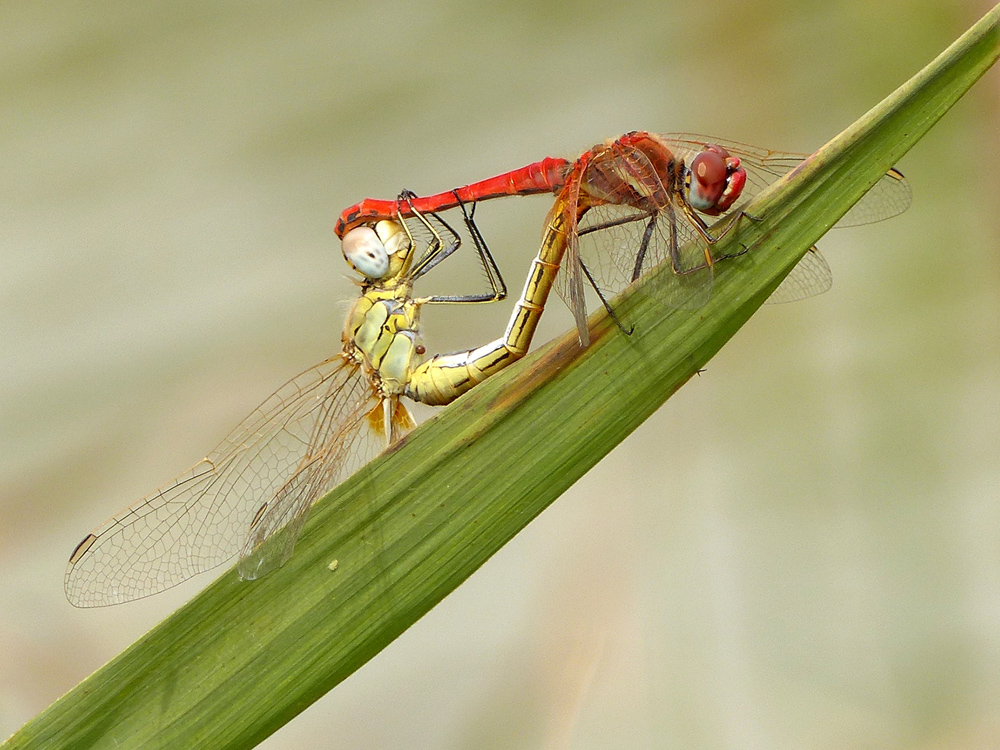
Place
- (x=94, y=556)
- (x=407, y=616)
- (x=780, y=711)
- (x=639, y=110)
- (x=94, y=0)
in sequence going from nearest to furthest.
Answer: (x=407, y=616) < (x=94, y=556) < (x=94, y=0) < (x=780, y=711) < (x=639, y=110)

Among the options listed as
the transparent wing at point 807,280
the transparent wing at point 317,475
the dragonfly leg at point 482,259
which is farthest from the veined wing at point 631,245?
the transparent wing at point 317,475

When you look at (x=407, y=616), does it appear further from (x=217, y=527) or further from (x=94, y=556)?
(x=94, y=556)

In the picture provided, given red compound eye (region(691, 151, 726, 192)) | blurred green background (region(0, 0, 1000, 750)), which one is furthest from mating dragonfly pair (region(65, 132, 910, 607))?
blurred green background (region(0, 0, 1000, 750))

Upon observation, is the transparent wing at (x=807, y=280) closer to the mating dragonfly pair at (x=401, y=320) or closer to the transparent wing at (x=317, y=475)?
the mating dragonfly pair at (x=401, y=320)

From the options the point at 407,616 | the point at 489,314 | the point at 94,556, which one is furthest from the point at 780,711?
the point at 94,556

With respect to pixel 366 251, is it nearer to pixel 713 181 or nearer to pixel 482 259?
pixel 482 259

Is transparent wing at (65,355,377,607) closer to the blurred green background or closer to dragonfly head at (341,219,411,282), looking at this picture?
dragonfly head at (341,219,411,282)

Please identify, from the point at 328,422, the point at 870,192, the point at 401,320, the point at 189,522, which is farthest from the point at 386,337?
the point at 870,192
